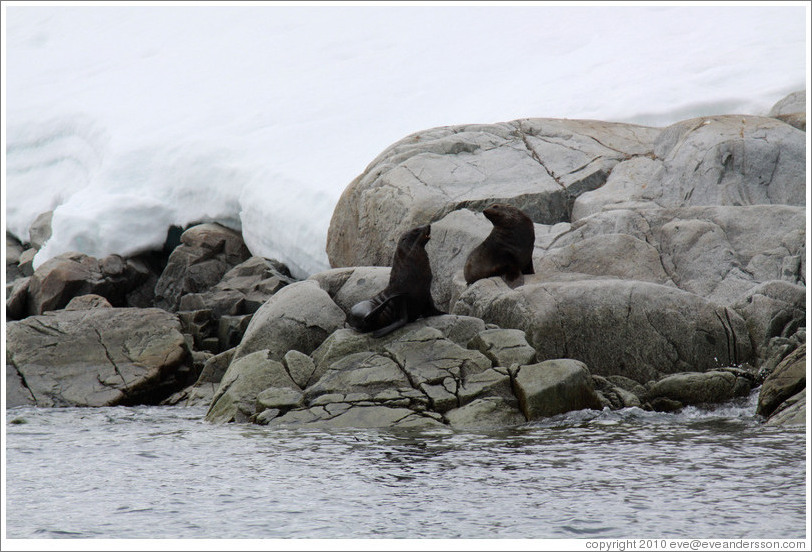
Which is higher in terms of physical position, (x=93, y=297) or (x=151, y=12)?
(x=151, y=12)

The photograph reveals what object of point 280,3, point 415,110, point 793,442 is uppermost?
point 280,3

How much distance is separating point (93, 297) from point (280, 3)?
16.0 m

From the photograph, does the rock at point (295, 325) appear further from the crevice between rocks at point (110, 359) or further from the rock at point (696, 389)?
the rock at point (696, 389)

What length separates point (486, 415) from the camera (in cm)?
887

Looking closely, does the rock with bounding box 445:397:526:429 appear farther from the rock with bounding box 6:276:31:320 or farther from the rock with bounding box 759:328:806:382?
the rock with bounding box 6:276:31:320

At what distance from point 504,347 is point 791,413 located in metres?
2.77

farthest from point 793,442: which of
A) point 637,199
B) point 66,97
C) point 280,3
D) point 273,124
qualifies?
point 280,3

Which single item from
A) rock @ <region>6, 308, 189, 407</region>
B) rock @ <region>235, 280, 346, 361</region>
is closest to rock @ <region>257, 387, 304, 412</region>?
rock @ <region>235, 280, 346, 361</region>

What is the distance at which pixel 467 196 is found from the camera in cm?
1400

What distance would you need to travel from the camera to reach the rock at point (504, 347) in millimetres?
9453

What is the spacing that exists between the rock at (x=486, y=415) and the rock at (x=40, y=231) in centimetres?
1321

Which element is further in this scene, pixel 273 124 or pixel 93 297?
pixel 273 124

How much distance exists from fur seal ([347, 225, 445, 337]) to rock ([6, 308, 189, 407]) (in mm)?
3021

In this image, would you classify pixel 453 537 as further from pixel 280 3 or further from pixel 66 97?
pixel 280 3
